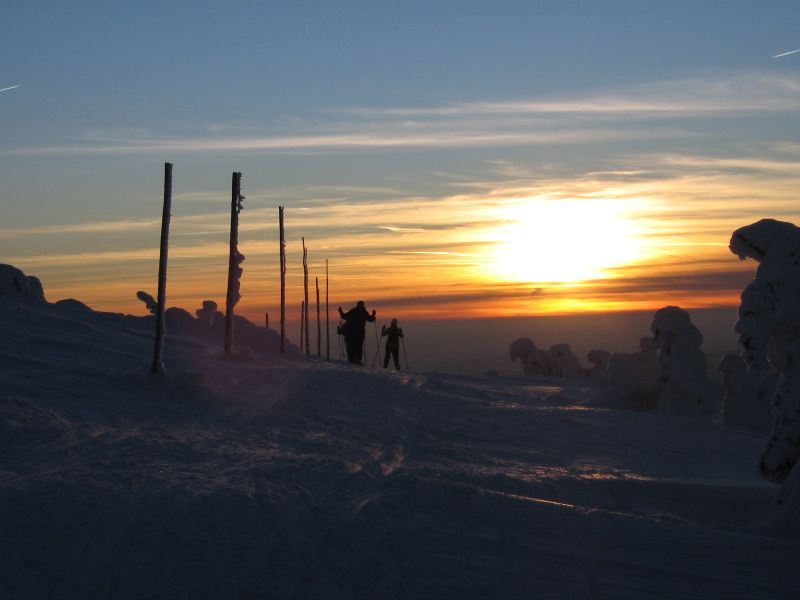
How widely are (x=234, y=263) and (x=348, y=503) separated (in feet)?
63.7

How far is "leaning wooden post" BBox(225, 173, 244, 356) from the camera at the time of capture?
2622 centimetres

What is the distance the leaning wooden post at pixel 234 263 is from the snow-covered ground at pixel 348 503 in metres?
8.68

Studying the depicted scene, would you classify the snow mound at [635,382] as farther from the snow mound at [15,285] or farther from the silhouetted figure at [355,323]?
the snow mound at [15,285]

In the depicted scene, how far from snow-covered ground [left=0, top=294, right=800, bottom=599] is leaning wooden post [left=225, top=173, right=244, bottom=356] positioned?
868 cm

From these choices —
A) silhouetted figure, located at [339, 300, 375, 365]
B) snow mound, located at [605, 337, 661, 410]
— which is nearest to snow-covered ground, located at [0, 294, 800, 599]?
snow mound, located at [605, 337, 661, 410]

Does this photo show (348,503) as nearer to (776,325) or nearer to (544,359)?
(776,325)

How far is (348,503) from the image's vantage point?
8.58 m

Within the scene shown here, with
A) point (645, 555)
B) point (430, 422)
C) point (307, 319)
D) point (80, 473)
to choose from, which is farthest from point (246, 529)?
point (307, 319)

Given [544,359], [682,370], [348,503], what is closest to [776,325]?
[348,503]

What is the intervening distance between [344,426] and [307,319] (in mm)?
36238

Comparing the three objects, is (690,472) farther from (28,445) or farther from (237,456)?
(28,445)

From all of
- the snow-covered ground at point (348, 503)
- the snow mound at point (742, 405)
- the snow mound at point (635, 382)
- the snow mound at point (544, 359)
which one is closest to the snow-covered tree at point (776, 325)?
the snow-covered ground at point (348, 503)

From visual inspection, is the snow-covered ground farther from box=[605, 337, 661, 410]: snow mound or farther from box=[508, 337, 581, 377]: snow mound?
box=[508, 337, 581, 377]: snow mound

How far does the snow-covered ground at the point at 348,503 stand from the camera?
6.59 m
